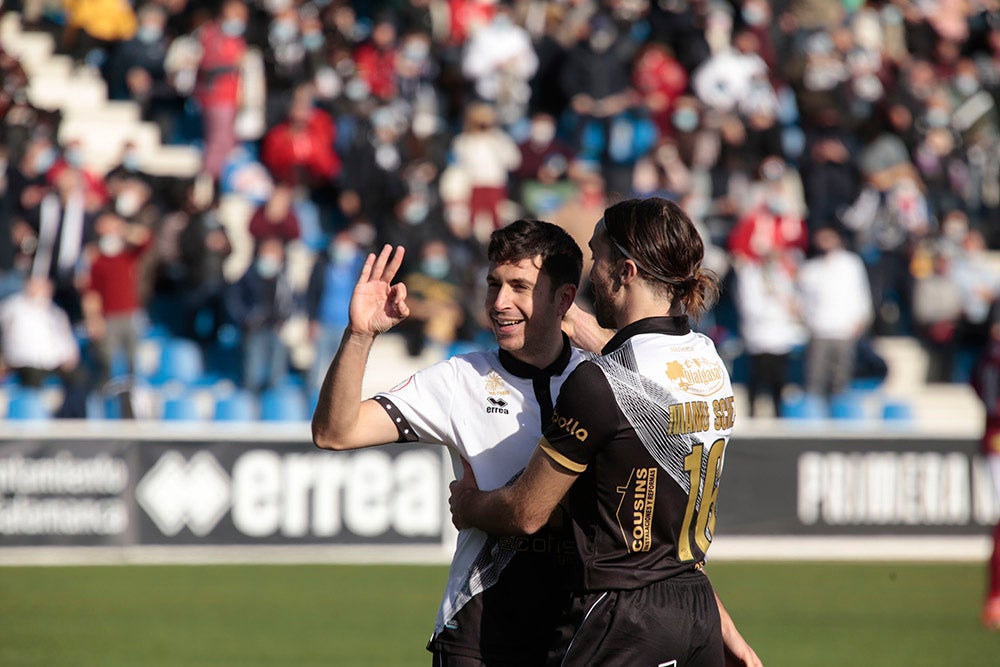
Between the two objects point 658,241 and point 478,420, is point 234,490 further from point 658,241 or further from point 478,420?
point 658,241

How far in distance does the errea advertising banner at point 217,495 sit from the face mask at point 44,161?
4.48m

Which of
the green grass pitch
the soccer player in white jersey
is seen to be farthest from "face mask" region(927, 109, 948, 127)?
the soccer player in white jersey

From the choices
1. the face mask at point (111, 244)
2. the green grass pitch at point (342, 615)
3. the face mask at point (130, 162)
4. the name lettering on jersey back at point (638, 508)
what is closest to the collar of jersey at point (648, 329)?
the name lettering on jersey back at point (638, 508)

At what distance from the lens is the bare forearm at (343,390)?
4.30 metres

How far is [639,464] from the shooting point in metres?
4.09

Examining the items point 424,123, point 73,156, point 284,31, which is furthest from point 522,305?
point 284,31

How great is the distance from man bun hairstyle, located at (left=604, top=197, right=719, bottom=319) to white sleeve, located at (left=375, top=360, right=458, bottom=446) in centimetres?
84

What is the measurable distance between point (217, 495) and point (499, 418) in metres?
10.6

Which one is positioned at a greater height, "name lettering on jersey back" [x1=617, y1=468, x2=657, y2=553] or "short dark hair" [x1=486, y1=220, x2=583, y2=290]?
"short dark hair" [x1=486, y1=220, x2=583, y2=290]

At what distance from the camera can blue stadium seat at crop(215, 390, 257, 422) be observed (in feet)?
53.5

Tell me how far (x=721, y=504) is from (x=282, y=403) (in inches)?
193

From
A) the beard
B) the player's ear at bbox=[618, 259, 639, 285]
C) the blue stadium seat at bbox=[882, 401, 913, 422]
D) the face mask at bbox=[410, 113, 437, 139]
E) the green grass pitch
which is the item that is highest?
the face mask at bbox=[410, 113, 437, 139]

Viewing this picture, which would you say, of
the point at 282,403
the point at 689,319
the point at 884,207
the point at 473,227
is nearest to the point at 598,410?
the point at 689,319

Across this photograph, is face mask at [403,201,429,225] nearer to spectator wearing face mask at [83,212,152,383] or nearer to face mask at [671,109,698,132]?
spectator wearing face mask at [83,212,152,383]
